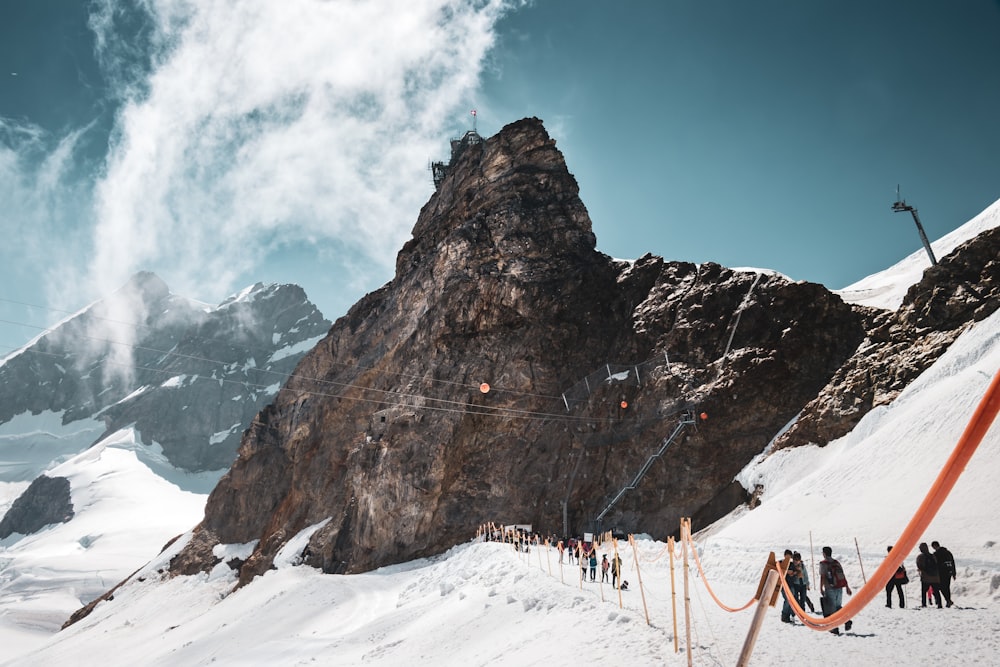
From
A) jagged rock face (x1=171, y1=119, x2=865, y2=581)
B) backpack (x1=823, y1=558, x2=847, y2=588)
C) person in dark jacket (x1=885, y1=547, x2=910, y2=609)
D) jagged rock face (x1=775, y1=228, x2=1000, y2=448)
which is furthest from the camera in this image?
jagged rock face (x1=171, y1=119, x2=865, y2=581)

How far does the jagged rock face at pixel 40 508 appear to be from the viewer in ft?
492

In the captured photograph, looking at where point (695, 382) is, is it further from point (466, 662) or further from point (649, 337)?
point (466, 662)

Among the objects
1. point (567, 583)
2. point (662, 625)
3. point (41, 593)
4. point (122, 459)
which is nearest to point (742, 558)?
point (567, 583)

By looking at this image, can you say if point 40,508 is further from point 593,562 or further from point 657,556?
point 657,556

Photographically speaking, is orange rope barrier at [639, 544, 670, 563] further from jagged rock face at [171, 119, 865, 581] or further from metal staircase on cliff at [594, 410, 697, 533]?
metal staircase on cliff at [594, 410, 697, 533]

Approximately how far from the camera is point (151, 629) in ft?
169

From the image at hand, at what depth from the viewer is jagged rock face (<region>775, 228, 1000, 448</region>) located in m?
29.5

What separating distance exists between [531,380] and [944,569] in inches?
1284

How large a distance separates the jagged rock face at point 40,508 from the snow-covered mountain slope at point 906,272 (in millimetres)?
172854

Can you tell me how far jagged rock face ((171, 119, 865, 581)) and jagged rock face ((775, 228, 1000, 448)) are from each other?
2597 millimetres

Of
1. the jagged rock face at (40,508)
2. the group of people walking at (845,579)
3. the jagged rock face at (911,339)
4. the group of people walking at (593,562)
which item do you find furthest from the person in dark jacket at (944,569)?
the jagged rock face at (40,508)

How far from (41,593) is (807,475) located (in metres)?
131

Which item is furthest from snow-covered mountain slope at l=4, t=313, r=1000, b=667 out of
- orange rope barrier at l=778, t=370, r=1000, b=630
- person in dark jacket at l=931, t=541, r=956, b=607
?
orange rope barrier at l=778, t=370, r=1000, b=630

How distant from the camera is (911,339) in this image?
3148 cm
